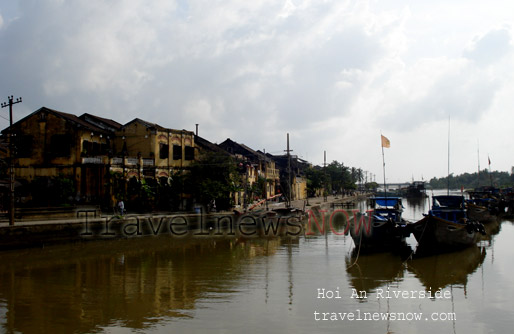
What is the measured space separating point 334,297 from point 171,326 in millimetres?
5418

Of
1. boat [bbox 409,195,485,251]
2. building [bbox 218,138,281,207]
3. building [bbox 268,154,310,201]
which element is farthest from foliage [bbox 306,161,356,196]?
boat [bbox 409,195,485,251]

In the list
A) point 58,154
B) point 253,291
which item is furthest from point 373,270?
point 58,154

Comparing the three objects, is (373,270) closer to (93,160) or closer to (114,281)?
(114,281)

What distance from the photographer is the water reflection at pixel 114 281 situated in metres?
11.9

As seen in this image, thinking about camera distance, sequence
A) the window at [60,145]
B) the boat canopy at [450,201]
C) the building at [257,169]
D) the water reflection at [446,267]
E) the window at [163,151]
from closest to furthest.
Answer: the water reflection at [446,267] → the boat canopy at [450,201] → the window at [60,145] → the window at [163,151] → the building at [257,169]

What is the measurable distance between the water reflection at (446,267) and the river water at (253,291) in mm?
48

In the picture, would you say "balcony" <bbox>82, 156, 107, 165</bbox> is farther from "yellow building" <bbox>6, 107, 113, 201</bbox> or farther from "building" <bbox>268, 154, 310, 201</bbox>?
"building" <bbox>268, 154, 310, 201</bbox>

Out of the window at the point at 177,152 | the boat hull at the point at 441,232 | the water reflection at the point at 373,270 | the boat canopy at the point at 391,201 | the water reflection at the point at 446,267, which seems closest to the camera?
the water reflection at the point at 373,270

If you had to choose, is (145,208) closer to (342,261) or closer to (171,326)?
(342,261)

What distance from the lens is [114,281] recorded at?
16.5m

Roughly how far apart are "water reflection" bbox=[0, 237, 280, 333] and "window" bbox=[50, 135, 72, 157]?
11682mm

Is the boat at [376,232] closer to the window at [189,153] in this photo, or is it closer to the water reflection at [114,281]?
the water reflection at [114,281]

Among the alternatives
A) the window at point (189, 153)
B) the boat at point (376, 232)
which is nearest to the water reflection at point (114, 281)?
the boat at point (376, 232)

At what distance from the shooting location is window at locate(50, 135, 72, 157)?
34250mm
